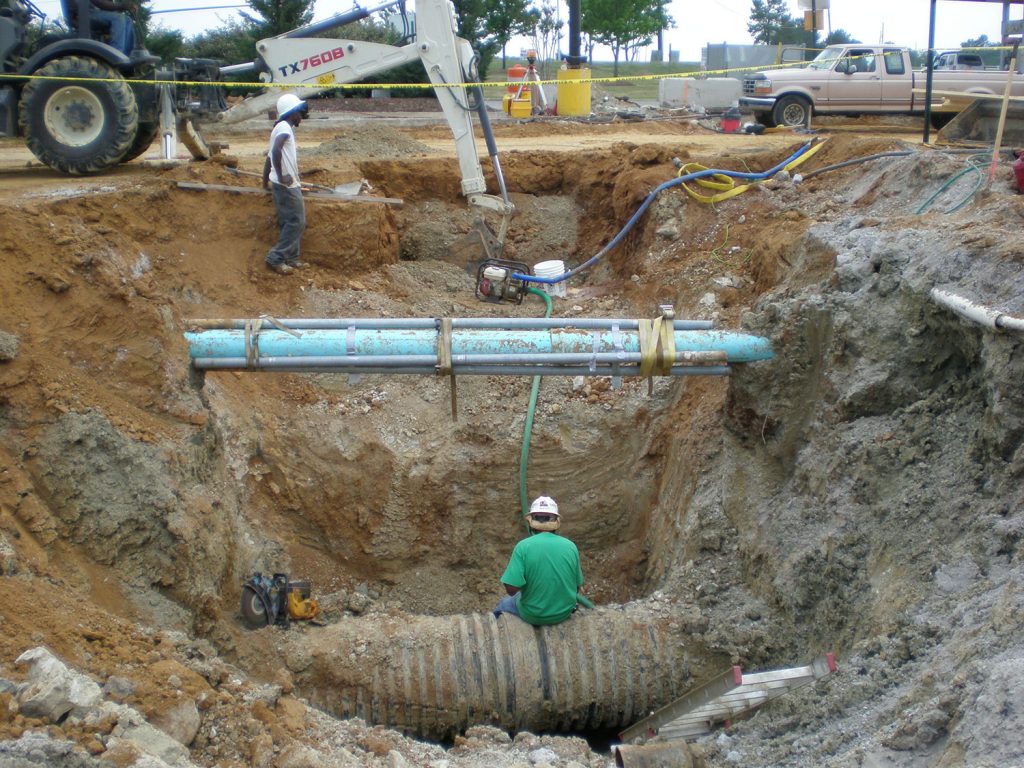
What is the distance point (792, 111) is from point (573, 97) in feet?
15.8

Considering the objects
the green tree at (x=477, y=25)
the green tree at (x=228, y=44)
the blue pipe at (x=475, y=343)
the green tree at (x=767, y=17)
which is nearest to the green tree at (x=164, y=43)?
the green tree at (x=228, y=44)

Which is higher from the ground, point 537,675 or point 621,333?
point 621,333

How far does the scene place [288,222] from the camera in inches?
355

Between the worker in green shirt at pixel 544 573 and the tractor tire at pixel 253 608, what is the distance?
159 centimetres

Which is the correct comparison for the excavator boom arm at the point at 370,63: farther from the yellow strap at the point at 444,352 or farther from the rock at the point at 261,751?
the rock at the point at 261,751

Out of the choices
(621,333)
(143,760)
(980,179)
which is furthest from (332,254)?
(143,760)

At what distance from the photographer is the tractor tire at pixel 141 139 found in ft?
34.1

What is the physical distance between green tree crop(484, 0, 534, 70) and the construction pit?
19.4 meters

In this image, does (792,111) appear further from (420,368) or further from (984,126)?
(420,368)

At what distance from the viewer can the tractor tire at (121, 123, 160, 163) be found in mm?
10406

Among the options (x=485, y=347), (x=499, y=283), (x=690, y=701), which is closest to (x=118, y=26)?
(x=499, y=283)

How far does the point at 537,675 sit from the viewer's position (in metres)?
6.00

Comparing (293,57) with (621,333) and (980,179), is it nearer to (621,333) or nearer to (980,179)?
(621,333)

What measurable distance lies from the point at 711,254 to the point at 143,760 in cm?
705
